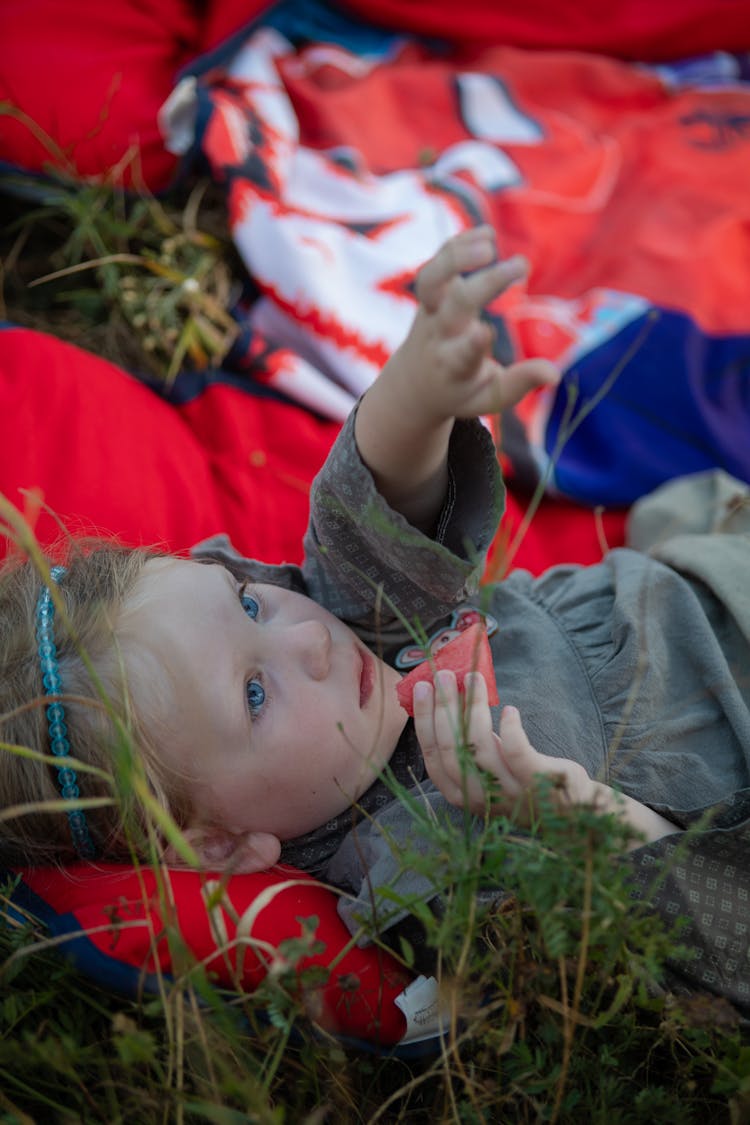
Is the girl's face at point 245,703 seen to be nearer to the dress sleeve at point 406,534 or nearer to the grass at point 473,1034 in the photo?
the dress sleeve at point 406,534

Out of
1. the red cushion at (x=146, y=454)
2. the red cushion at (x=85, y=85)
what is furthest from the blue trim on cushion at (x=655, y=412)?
the red cushion at (x=85, y=85)

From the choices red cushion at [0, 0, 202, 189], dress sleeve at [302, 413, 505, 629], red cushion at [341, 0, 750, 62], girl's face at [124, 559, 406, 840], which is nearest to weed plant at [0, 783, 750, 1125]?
girl's face at [124, 559, 406, 840]

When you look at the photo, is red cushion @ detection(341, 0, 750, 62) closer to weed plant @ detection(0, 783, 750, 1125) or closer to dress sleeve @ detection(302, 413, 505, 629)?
dress sleeve @ detection(302, 413, 505, 629)

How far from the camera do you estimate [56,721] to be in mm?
1344

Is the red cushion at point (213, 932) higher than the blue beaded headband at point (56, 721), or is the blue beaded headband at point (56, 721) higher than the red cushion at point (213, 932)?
the blue beaded headband at point (56, 721)

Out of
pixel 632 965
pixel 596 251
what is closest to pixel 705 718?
pixel 632 965

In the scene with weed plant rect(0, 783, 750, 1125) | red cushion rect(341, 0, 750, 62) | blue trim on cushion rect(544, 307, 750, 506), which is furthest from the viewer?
red cushion rect(341, 0, 750, 62)

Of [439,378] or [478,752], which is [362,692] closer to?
[478,752]

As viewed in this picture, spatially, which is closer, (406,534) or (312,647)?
(406,534)

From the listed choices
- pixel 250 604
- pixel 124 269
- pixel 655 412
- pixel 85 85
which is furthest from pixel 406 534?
pixel 85 85

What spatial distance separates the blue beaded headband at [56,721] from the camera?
1345 millimetres

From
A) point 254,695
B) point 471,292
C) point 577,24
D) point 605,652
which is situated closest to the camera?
point 471,292

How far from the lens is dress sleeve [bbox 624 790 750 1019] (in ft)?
4.17

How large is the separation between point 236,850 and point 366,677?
0.31m
